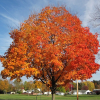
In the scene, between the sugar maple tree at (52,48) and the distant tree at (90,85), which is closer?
the sugar maple tree at (52,48)

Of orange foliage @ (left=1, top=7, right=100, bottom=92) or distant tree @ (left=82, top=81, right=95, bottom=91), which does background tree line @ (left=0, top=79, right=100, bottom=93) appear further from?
orange foliage @ (left=1, top=7, right=100, bottom=92)

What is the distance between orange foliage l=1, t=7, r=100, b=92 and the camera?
13609 millimetres

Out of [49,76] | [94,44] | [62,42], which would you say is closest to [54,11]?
[62,42]

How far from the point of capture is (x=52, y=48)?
1353 cm

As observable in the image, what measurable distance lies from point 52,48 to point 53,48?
95 mm

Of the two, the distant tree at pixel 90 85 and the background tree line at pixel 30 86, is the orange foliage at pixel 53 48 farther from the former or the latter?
the distant tree at pixel 90 85

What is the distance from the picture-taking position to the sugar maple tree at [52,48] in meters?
13.6

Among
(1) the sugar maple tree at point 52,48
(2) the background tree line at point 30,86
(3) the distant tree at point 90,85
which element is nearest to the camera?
(1) the sugar maple tree at point 52,48

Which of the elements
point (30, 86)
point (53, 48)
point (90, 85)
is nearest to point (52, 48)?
point (53, 48)

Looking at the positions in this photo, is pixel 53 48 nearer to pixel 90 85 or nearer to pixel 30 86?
pixel 30 86

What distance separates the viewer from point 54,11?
16.5 meters

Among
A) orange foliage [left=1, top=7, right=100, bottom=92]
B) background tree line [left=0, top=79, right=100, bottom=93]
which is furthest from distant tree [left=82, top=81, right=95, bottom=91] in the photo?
orange foliage [left=1, top=7, right=100, bottom=92]

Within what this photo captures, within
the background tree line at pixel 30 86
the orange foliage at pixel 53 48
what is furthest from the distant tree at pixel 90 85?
the orange foliage at pixel 53 48

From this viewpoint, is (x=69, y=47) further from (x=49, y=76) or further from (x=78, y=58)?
(x=49, y=76)
